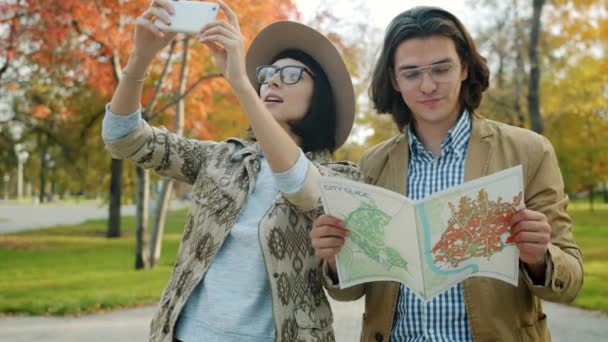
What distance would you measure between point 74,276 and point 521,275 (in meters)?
9.05

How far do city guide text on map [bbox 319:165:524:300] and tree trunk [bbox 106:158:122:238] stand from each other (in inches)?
683

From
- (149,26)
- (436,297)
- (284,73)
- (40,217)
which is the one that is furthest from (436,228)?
(40,217)

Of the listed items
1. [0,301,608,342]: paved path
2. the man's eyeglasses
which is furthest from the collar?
[0,301,608,342]: paved path

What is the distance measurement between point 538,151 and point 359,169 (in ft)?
2.23

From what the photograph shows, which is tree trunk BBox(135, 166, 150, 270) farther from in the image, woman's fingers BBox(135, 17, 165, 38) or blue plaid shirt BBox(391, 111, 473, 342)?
blue plaid shirt BBox(391, 111, 473, 342)

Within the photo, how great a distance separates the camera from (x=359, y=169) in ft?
8.08

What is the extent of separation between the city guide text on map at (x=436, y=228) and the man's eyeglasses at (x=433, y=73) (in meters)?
0.54

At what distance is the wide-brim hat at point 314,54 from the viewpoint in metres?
2.58

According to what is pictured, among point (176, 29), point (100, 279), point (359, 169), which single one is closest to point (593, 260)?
point (100, 279)

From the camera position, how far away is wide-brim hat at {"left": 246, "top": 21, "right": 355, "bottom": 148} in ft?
8.45

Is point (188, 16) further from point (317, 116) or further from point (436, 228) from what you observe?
point (436, 228)

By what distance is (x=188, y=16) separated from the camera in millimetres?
2035

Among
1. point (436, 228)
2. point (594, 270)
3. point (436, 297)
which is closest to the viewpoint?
point (436, 228)

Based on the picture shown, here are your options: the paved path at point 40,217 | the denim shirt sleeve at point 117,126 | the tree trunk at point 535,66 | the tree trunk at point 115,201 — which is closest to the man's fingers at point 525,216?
the denim shirt sleeve at point 117,126
